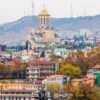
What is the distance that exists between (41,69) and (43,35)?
3159 centimetres

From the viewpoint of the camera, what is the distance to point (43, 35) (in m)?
67.2

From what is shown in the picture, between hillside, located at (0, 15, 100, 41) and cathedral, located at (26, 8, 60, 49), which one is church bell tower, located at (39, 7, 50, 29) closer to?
cathedral, located at (26, 8, 60, 49)

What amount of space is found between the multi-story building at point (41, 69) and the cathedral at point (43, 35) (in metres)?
23.6

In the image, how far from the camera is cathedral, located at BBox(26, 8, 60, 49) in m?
62.9

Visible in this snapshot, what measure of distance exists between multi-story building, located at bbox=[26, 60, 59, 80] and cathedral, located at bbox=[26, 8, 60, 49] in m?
23.6

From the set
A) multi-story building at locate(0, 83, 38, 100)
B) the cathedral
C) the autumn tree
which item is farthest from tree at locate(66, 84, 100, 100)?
the cathedral

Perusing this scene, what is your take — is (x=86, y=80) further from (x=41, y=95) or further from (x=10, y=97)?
(x=41, y=95)

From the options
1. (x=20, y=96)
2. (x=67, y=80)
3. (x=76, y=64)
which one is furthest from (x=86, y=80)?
(x=76, y=64)

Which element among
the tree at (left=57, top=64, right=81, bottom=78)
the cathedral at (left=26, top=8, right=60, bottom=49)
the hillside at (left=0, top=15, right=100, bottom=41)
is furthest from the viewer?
the hillside at (left=0, top=15, right=100, bottom=41)

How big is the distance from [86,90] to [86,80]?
4.38m

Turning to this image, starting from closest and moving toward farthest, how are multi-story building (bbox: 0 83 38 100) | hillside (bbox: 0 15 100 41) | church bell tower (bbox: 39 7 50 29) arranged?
multi-story building (bbox: 0 83 38 100)
church bell tower (bbox: 39 7 50 29)
hillside (bbox: 0 15 100 41)

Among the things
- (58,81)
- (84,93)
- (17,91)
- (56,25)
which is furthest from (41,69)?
(56,25)

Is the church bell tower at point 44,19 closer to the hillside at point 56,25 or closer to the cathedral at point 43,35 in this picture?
the cathedral at point 43,35

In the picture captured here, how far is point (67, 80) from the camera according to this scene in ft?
98.5
